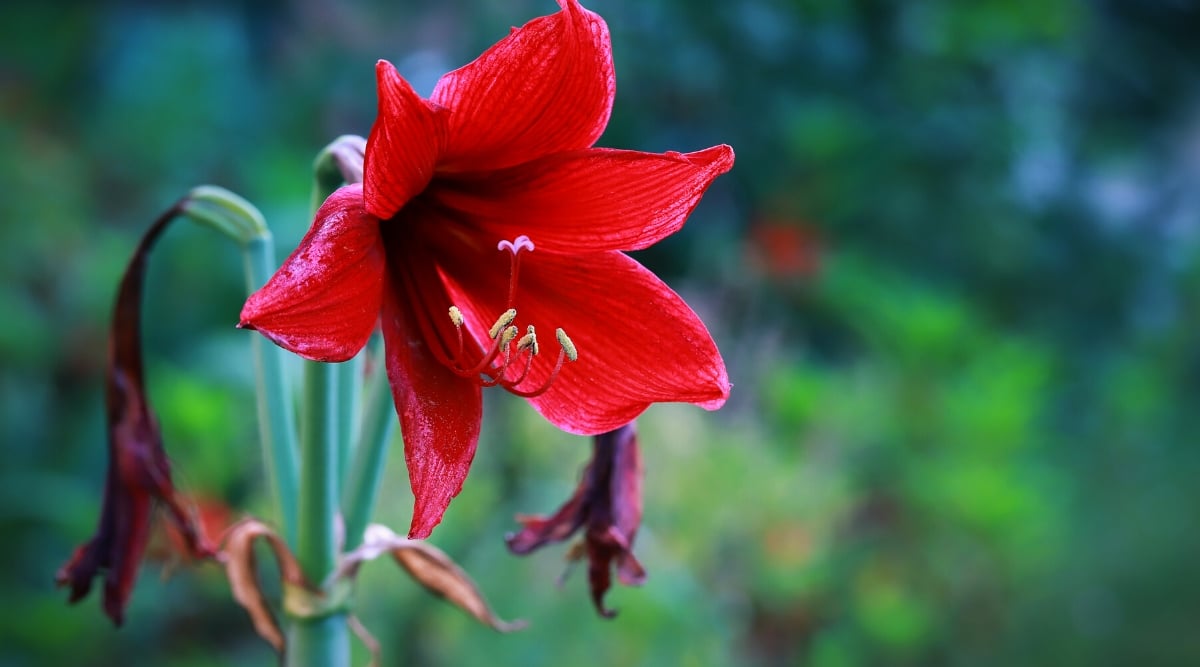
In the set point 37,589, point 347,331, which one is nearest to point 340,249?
point 347,331

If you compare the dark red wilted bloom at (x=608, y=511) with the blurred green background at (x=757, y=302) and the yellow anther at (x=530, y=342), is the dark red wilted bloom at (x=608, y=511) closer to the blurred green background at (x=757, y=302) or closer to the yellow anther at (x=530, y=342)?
the yellow anther at (x=530, y=342)

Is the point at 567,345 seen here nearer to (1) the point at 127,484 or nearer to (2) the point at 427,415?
Result: (2) the point at 427,415

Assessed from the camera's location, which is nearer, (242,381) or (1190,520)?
(242,381)

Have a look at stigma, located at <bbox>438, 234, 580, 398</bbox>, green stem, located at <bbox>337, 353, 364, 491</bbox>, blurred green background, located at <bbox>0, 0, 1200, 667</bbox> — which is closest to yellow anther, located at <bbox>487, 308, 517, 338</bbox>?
stigma, located at <bbox>438, 234, 580, 398</bbox>

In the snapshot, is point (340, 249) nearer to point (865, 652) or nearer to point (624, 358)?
point (624, 358)

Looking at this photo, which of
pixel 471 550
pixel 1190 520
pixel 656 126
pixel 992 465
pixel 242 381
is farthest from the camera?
pixel 1190 520

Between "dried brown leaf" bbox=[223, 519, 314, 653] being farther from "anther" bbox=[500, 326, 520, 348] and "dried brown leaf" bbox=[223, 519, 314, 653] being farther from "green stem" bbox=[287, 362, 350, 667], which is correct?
"anther" bbox=[500, 326, 520, 348]
